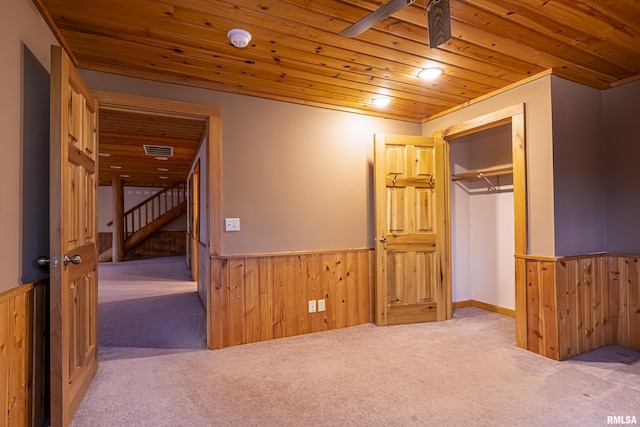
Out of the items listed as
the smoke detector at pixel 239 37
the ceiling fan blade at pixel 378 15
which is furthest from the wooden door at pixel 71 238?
the ceiling fan blade at pixel 378 15

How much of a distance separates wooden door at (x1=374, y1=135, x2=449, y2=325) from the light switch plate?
1386 millimetres

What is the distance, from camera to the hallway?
3.13 m

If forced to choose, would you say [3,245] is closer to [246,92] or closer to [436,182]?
[246,92]

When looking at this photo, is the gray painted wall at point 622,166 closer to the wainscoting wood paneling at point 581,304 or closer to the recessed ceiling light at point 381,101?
the wainscoting wood paneling at point 581,304

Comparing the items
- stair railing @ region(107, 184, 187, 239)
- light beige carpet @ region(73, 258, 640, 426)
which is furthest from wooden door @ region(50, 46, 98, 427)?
stair railing @ region(107, 184, 187, 239)

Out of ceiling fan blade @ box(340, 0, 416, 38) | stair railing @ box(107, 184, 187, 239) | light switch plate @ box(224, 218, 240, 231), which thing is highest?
ceiling fan blade @ box(340, 0, 416, 38)

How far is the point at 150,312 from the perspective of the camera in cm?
404

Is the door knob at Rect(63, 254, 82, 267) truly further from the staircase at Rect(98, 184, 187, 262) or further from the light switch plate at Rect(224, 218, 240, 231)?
the staircase at Rect(98, 184, 187, 262)

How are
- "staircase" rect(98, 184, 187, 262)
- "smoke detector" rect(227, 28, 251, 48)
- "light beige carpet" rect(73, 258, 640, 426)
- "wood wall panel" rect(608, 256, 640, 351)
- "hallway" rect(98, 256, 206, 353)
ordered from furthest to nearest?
"staircase" rect(98, 184, 187, 262)
"hallway" rect(98, 256, 206, 353)
"wood wall panel" rect(608, 256, 640, 351)
"smoke detector" rect(227, 28, 251, 48)
"light beige carpet" rect(73, 258, 640, 426)

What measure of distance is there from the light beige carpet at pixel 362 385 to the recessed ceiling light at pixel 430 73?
225 cm

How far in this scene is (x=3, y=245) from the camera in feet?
4.83

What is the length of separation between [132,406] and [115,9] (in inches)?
89.3

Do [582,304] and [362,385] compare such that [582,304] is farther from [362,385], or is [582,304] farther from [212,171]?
[212,171]

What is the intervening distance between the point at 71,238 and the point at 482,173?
147 inches
